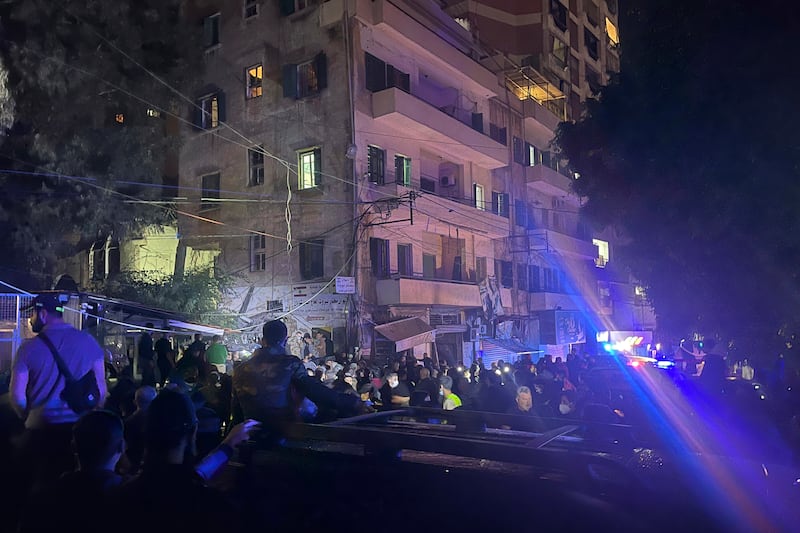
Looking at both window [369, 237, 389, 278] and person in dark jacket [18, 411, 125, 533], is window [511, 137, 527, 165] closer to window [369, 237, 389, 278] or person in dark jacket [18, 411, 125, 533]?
window [369, 237, 389, 278]

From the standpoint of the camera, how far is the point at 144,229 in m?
26.0

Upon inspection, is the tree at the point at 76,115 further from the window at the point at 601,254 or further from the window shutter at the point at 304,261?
the window at the point at 601,254

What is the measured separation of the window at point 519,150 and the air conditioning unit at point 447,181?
5.98 m

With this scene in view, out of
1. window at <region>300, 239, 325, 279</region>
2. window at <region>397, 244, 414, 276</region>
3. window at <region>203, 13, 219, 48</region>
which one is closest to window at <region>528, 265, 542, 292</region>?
window at <region>397, 244, 414, 276</region>

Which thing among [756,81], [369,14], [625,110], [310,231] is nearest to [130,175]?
[310,231]

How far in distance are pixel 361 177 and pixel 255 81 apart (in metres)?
6.84

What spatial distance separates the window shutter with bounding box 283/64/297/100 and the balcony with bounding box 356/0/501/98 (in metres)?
3.46

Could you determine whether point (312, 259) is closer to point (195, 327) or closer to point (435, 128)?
point (195, 327)

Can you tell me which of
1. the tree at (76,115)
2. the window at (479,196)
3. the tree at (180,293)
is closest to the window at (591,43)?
the window at (479,196)

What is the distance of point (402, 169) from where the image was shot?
24609 mm

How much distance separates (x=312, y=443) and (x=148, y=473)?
1.22 m

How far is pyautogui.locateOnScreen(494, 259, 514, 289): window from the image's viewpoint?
30312 mm

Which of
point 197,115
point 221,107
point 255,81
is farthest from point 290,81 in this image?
point 197,115

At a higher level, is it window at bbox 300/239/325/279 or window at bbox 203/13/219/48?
window at bbox 203/13/219/48
